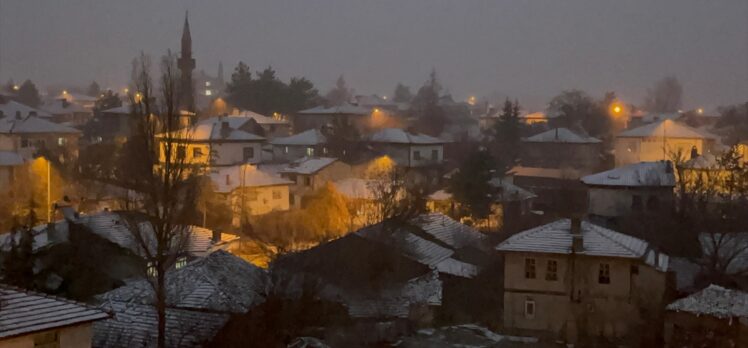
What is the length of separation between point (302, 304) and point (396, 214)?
9.69 metres

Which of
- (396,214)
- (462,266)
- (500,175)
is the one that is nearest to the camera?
(462,266)

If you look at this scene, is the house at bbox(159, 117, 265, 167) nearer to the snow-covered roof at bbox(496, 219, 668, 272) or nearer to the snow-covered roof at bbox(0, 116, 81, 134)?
the snow-covered roof at bbox(0, 116, 81, 134)

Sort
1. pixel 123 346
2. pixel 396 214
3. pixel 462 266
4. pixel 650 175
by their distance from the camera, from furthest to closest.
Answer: pixel 650 175 < pixel 396 214 < pixel 462 266 < pixel 123 346

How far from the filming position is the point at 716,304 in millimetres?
18203

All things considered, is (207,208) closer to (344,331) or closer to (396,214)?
(396,214)

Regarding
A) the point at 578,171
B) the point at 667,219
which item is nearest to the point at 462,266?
the point at 667,219

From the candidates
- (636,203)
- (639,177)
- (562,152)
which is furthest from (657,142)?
(636,203)

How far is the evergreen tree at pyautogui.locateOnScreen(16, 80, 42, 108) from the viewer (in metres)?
83.9

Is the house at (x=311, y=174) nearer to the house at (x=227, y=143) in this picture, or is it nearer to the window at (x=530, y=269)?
the house at (x=227, y=143)

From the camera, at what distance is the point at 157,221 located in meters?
14.0

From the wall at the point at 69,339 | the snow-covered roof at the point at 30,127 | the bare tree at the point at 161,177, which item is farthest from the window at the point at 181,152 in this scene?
the snow-covered roof at the point at 30,127

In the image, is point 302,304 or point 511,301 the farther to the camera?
point 511,301

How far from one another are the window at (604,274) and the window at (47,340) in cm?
1355

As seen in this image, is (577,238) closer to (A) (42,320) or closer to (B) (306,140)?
(A) (42,320)
